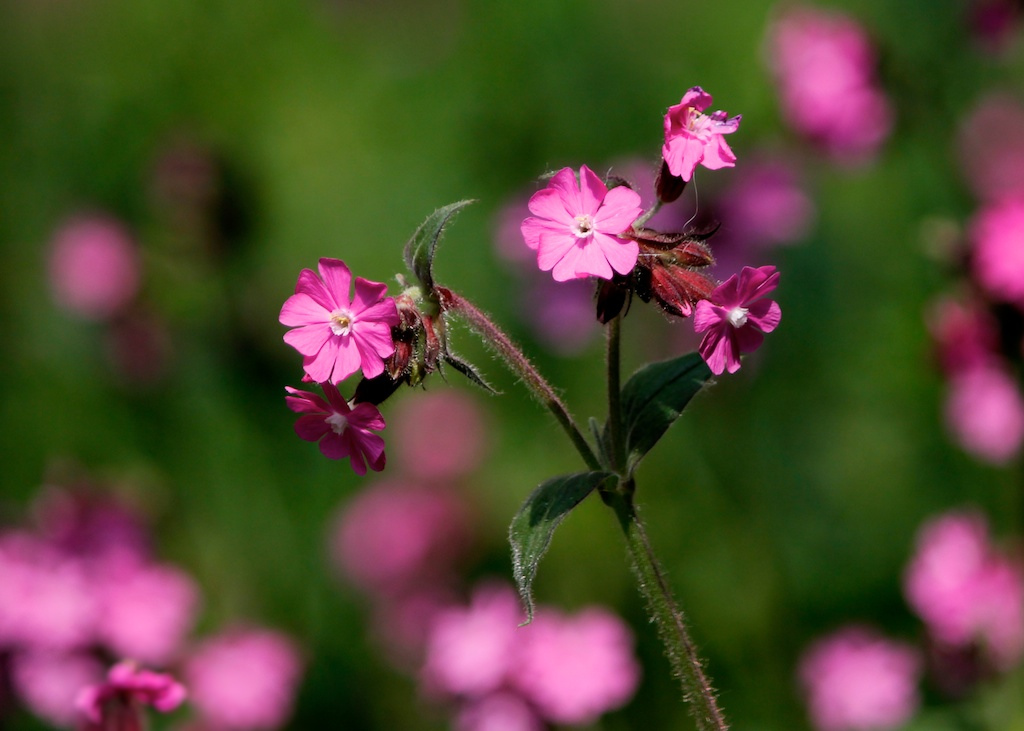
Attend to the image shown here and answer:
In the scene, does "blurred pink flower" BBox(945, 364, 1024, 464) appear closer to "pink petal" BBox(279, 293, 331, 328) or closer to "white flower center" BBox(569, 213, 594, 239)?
"white flower center" BBox(569, 213, 594, 239)

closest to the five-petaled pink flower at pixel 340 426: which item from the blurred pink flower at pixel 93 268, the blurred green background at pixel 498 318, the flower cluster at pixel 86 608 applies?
the flower cluster at pixel 86 608

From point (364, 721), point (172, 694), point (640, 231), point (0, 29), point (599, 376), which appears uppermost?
point (0, 29)

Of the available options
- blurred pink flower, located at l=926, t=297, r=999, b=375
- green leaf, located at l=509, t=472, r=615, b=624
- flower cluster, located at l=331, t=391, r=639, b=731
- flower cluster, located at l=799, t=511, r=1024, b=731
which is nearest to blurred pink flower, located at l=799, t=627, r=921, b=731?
flower cluster, located at l=799, t=511, r=1024, b=731

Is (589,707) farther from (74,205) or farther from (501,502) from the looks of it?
(74,205)

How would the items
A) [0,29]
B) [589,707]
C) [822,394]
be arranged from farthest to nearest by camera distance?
[0,29], [822,394], [589,707]

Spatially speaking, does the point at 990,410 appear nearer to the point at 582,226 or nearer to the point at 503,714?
the point at 503,714

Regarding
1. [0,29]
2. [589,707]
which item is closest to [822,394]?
[589,707]

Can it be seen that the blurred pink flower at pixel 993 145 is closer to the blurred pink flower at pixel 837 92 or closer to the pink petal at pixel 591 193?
the blurred pink flower at pixel 837 92

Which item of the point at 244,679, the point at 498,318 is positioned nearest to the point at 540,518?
the point at 244,679
